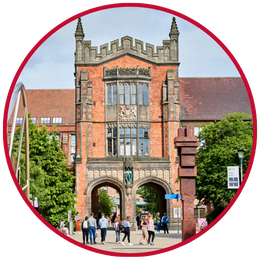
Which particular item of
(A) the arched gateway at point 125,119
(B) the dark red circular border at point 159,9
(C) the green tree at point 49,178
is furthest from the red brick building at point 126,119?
(B) the dark red circular border at point 159,9

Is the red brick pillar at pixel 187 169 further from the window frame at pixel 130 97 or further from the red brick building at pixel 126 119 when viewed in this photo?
the window frame at pixel 130 97

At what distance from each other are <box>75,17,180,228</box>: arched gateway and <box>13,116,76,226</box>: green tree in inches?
207

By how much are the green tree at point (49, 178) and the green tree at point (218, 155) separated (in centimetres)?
911

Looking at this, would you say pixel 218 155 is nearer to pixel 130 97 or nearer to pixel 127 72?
pixel 130 97

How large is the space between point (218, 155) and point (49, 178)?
456 inches

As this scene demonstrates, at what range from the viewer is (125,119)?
41750 mm

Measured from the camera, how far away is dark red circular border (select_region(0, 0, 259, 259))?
13.4 metres

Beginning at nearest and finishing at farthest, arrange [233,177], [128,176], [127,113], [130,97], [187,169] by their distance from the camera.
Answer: [187,169] < [233,177] < [128,176] < [130,97] < [127,113]

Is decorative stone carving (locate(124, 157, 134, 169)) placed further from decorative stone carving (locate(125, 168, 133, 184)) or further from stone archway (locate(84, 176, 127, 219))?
stone archway (locate(84, 176, 127, 219))

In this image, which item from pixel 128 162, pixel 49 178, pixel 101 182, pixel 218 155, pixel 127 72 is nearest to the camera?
pixel 218 155

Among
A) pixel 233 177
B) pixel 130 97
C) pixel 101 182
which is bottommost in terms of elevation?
pixel 233 177

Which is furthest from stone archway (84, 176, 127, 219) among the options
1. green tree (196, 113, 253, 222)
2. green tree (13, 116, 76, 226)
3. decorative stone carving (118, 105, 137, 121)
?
green tree (196, 113, 253, 222)

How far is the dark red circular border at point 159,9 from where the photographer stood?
1344 centimetres

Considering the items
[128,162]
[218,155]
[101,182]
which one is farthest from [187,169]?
[101,182]
